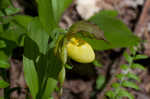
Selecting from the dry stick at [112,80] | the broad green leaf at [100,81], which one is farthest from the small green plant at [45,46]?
the broad green leaf at [100,81]

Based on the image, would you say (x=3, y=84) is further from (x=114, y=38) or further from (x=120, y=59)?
(x=120, y=59)

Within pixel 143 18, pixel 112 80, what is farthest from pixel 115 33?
pixel 143 18

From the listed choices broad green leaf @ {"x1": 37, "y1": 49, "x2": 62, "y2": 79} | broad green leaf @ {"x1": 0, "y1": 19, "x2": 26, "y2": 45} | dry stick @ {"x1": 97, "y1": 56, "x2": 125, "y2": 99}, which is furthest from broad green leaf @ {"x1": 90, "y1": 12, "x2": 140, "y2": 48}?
broad green leaf @ {"x1": 0, "y1": 19, "x2": 26, "y2": 45}

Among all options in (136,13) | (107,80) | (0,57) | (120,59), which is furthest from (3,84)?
(136,13)

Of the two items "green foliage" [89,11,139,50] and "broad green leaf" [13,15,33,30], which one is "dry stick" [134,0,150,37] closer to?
"green foliage" [89,11,139,50]

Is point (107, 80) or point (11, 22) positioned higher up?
point (11, 22)

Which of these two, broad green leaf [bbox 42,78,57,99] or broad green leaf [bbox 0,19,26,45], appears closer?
broad green leaf [bbox 42,78,57,99]

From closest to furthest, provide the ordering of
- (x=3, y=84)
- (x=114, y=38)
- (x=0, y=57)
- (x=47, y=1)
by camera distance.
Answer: (x=3, y=84), (x=47, y=1), (x=0, y=57), (x=114, y=38)

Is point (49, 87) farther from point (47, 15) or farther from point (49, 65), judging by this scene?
point (47, 15)
